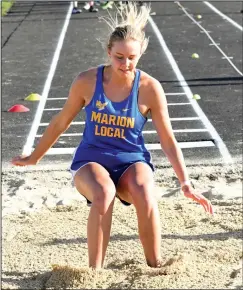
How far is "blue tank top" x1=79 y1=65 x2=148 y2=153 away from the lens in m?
5.29

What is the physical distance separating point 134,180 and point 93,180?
266 mm

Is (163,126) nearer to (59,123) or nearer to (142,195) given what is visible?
(142,195)

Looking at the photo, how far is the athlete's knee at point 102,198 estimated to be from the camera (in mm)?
5125

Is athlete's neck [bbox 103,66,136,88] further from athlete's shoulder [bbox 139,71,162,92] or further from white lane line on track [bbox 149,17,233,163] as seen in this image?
white lane line on track [bbox 149,17,233,163]

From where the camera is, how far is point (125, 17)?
18.5ft

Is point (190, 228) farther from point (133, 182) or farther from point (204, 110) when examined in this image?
point (204, 110)

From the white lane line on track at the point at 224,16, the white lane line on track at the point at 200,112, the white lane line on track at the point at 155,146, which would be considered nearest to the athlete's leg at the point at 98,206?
the white lane line on track at the point at 200,112

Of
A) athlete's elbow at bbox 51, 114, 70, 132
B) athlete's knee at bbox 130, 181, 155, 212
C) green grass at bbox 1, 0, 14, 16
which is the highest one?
athlete's elbow at bbox 51, 114, 70, 132

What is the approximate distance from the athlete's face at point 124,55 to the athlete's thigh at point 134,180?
2.03 ft

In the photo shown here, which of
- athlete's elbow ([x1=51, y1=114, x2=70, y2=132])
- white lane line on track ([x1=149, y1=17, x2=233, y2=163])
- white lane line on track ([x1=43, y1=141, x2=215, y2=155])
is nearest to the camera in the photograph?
athlete's elbow ([x1=51, y1=114, x2=70, y2=132])

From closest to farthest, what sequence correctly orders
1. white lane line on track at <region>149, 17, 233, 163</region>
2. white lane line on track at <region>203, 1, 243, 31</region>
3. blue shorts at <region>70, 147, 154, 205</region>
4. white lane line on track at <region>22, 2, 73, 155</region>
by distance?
blue shorts at <region>70, 147, 154, 205</region> → white lane line on track at <region>149, 17, 233, 163</region> → white lane line on track at <region>22, 2, 73, 155</region> → white lane line on track at <region>203, 1, 243, 31</region>

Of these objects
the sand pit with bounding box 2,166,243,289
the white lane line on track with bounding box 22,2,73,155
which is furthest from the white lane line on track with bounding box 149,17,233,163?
the white lane line on track with bounding box 22,2,73,155

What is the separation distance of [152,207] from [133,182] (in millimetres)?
210

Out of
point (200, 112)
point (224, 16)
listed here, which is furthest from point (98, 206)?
point (224, 16)
